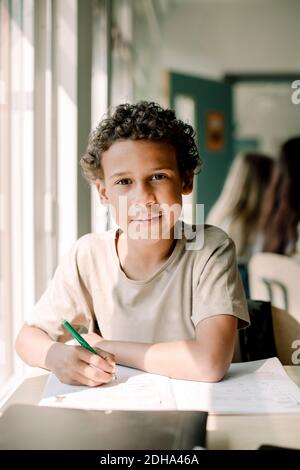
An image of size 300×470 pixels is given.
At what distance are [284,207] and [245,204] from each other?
48 cm

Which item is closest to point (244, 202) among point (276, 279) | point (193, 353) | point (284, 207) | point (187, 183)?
point (284, 207)

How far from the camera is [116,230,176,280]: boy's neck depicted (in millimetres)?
1210

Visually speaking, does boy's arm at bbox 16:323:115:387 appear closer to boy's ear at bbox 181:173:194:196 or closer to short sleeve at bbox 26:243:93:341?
short sleeve at bbox 26:243:93:341

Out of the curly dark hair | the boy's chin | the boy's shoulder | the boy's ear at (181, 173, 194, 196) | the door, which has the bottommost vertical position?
the boy's shoulder

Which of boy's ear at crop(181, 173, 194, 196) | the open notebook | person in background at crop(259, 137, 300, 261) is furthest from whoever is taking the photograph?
person in background at crop(259, 137, 300, 261)

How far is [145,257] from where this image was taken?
122 cm

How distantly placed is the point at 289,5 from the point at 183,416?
16.4ft

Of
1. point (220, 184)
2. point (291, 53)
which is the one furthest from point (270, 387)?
point (291, 53)

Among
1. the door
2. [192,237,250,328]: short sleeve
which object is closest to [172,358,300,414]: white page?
[192,237,250,328]: short sleeve

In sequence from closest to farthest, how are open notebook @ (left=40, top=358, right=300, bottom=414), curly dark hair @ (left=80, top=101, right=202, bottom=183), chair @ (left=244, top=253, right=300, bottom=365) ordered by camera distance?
open notebook @ (left=40, top=358, right=300, bottom=414)
curly dark hair @ (left=80, top=101, right=202, bottom=183)
chair @ (left=244, top=253, right=300, bottom=365)

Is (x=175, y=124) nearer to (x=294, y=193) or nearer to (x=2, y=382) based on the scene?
(x=2, y=382)

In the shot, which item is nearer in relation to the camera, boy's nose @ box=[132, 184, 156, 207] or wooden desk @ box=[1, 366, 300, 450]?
wooden desk @ box=[1, 366, 300, 450]

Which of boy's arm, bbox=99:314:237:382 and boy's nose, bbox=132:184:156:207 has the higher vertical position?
boy's nose, bbox=132:184:156:207

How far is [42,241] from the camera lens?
159 cm
